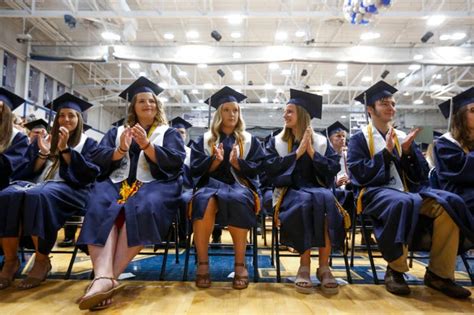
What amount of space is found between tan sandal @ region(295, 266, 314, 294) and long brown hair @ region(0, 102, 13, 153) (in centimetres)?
265

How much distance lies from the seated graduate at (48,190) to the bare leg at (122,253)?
2.08 feet

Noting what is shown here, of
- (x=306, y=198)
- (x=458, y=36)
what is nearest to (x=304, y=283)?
(x=306, y=198)

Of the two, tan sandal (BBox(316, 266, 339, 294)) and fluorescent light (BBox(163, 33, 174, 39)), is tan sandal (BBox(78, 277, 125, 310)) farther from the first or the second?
fluorescent light (BBox(163, 33, 174, 39))

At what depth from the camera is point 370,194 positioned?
2.96 meters

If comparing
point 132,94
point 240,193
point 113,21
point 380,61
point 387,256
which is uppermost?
point 113,21

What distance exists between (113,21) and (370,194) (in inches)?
383

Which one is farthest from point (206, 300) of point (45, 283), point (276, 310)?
point (45, 283)

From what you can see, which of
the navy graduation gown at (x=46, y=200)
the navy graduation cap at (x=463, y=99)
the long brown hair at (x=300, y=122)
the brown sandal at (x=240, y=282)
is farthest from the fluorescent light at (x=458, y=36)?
the navy graduation gown at (x=46, y=200)

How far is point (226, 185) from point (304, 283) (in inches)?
39.4

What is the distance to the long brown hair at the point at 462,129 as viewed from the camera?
3.05 metres

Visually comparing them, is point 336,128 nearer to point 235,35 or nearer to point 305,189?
point 305,189

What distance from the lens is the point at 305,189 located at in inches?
119

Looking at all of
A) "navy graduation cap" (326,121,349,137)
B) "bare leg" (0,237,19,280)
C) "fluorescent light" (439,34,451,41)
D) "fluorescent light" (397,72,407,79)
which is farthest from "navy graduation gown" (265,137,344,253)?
"fluorescent light" (397,72,407,79)

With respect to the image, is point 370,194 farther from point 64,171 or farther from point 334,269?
point 64,171
